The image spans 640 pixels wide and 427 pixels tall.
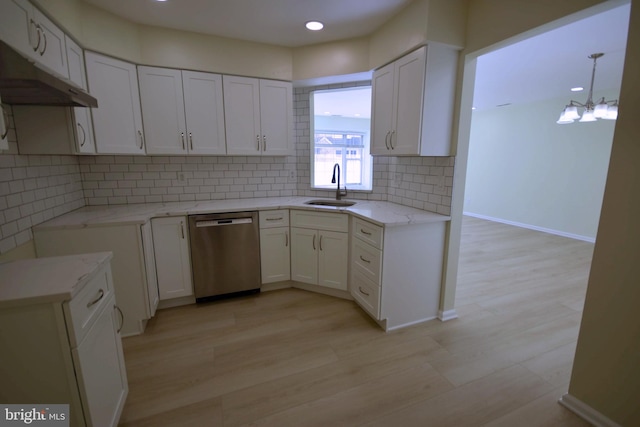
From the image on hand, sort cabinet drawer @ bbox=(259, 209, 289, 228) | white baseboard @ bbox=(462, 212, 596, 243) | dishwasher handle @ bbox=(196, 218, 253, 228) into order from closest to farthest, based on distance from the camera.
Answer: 1. dishwasher handle @ bbox=(196, 218, 253, 228)
2. cabinet drawer @ bbox=(259, 209, 289, 228)
3. white baseboard @ bbox=(462, 212, 596, 243)

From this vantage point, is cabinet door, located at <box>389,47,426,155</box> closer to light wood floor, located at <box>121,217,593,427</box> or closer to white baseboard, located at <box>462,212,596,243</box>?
light wood floor, located at <box>121,217,593,427</box>

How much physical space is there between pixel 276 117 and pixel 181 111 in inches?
37.0

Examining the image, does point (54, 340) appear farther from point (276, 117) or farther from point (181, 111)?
point (276, 117)

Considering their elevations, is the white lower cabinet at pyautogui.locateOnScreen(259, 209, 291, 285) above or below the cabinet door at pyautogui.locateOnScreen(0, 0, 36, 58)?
below

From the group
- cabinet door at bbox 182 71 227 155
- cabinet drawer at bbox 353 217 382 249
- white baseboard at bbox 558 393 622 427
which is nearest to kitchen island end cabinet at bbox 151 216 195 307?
cabinet door at bbox 182 71 227 155

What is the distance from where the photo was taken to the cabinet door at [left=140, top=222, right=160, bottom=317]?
2.33 m

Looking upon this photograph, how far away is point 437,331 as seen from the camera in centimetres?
240

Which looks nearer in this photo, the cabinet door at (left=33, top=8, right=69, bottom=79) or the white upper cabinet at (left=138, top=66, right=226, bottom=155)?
the cabinet door at (left=33, top=8, right=69, bottom=79)

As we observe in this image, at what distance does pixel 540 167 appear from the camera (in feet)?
18.4

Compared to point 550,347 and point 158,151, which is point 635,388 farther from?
point 158,151

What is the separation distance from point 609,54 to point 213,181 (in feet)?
15.2

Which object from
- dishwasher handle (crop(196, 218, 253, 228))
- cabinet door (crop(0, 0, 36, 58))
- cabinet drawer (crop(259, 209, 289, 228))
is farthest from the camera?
cabinet drawer (crop(259, 209, 289, 228))

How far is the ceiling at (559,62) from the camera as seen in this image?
2506 mm

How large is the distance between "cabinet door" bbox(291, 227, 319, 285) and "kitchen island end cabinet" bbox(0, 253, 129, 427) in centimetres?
187
